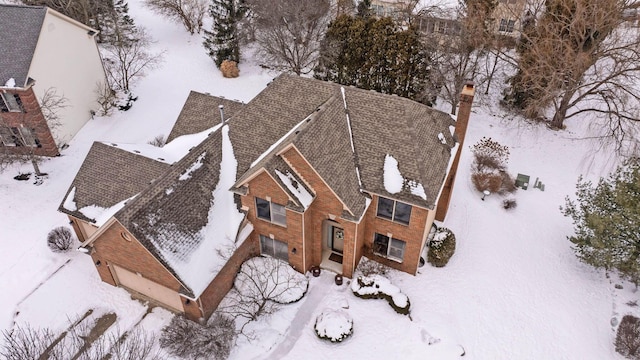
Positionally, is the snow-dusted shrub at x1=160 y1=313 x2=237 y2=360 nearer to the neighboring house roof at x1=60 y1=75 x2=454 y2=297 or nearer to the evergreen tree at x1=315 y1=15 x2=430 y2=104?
the neighboring house roof at x1=60 y1=75 x2=454 y2=297

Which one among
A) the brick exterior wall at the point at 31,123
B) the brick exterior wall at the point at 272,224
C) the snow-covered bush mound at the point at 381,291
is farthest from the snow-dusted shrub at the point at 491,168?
the brick exterior wall at the point at 31,123

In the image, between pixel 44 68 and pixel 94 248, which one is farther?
pixel 44 68

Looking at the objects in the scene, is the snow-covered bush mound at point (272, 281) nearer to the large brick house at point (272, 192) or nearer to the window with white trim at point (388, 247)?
the large brick house at point (272, 192)

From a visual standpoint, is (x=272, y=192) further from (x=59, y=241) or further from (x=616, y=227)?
(x=616, y=227)

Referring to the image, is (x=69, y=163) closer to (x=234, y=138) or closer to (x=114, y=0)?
(x=234, y=138)

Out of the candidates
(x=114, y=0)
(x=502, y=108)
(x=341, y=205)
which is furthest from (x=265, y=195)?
(x=114, y=0)

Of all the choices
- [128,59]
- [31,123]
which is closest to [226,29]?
[128,59]
